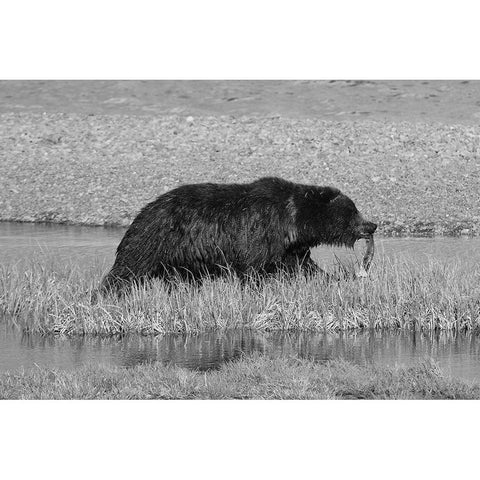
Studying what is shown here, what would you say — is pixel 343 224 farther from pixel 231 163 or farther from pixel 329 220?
pixel 231 163

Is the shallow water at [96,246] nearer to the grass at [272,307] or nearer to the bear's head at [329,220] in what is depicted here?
the bear's head at [329,220]

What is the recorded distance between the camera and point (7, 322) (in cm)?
1163

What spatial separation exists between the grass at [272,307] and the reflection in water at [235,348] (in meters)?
0.15

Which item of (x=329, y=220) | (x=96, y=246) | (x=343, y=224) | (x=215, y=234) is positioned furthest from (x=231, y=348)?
Answer: (x=96, y=246)

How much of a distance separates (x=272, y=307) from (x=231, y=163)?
13.4 m

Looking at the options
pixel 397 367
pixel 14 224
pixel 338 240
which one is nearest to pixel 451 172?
pixel 14 224

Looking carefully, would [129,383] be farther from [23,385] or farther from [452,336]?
[452,336]

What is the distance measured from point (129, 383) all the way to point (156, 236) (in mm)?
3496

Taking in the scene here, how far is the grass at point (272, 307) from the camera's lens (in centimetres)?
1109

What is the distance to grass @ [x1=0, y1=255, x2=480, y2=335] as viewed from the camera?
1109cm

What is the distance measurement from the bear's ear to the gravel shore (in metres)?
7.32

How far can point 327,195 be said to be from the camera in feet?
41.5

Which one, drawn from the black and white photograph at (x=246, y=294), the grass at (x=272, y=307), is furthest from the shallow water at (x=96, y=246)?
the grass at (x=272, y=307)

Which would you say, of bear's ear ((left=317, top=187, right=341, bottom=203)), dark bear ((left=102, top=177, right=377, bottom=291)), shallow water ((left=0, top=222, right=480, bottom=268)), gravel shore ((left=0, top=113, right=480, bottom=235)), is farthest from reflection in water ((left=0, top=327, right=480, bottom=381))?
gravel shore ((left=0, top=113, right=480, bottom=235))
